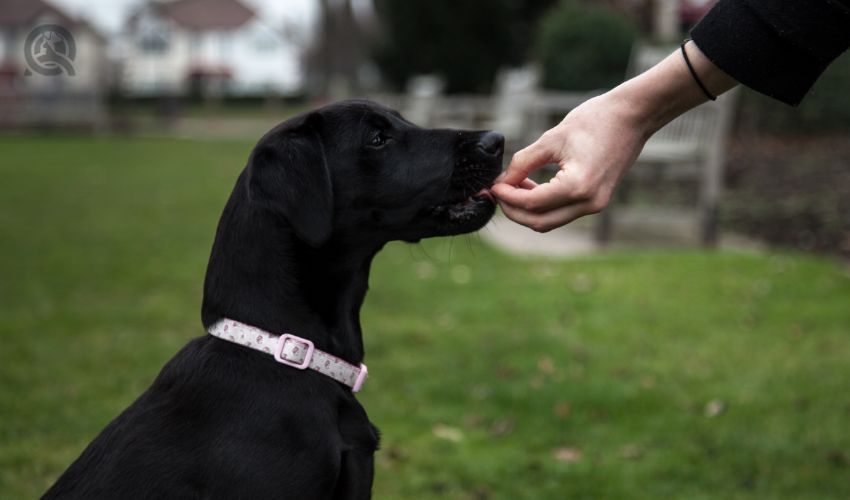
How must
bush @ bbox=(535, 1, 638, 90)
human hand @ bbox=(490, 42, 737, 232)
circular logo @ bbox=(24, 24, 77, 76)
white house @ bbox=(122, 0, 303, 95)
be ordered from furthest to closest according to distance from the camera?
white house @ bbox=(122, 0, 303, 95) → bush @ bbox=(535, 1, 638, 90) → circular logo @ bbox=(24, 24, 77, 76) → human hand @ bbox=(490, 42, 737, 232)

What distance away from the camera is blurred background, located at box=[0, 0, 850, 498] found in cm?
406

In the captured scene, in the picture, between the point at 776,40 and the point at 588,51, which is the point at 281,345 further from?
the point at 588,51

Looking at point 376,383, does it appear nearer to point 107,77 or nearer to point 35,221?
point 35,221

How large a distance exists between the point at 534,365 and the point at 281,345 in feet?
10.1

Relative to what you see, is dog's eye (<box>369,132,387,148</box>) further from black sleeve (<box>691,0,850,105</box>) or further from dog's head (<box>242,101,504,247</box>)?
black sleeve (<box>691,0,850,105</box>)

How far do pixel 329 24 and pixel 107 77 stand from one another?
31.5 feet

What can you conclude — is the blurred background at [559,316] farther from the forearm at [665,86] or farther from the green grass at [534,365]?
the forearm at [665,86]

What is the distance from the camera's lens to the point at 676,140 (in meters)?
8.56

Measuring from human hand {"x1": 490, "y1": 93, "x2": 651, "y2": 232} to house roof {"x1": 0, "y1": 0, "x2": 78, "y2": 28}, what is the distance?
3116 centimetres

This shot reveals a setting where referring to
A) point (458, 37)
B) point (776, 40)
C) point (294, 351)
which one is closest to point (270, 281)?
point (294, 351)

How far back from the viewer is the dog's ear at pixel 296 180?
7.65ft

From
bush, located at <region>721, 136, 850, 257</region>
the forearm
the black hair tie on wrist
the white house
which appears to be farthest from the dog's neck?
the white house

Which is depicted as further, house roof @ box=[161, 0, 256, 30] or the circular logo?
house roof @ box=[161, 0, 256, 30]

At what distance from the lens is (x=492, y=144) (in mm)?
2615
